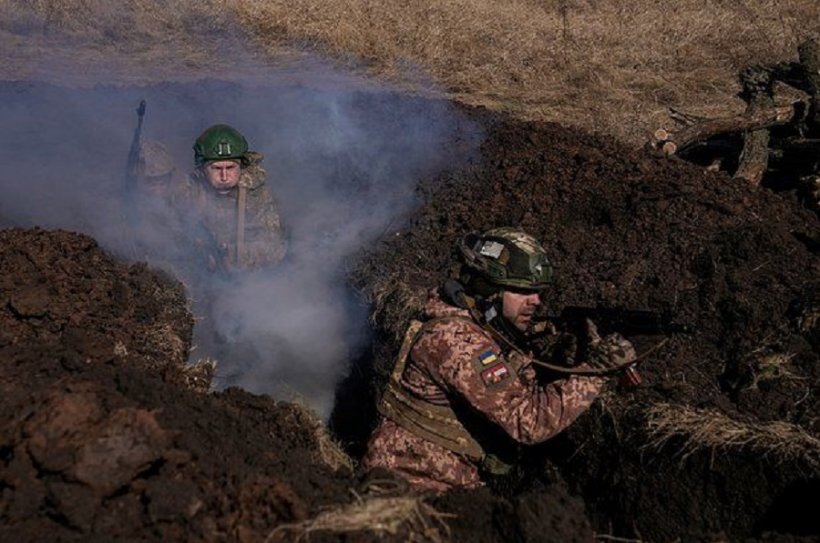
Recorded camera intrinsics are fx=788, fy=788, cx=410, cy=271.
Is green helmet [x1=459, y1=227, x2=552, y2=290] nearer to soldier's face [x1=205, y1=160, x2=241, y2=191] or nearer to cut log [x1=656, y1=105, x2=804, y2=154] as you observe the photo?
soldier's face [x1=205, y1=160, x2=241, y2=191]

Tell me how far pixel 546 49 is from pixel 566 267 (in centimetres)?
971

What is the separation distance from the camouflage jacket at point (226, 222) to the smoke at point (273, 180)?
0.18 m

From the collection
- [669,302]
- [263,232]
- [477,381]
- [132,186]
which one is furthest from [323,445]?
[132,186]

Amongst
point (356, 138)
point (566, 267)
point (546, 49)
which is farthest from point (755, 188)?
point (546, 49)

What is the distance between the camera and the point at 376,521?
9.75 feet

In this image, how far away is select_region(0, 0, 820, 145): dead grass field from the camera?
45.3 feet

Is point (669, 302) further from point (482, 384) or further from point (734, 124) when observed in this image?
point (734, 124)

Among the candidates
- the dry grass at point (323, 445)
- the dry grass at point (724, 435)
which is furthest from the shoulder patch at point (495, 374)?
the dry grass at point (323, 445)

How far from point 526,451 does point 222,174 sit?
13.9ft

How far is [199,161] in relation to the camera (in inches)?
310

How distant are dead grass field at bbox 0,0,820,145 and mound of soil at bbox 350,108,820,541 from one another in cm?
475

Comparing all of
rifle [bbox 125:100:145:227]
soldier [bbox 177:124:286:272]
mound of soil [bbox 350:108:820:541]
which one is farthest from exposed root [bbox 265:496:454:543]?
rifle [bbox 125:100:145:227]

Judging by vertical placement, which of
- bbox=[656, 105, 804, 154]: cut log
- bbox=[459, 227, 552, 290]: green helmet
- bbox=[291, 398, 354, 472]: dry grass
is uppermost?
bbox=[656, 105, 804, 154]: cut log

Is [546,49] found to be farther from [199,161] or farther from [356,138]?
[199,161]
